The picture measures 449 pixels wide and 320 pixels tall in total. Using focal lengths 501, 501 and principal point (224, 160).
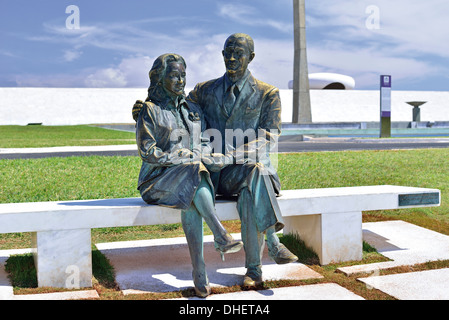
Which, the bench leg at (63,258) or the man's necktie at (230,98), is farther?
the man's necktie at (230,98)

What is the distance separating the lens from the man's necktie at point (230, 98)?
4.02 metres

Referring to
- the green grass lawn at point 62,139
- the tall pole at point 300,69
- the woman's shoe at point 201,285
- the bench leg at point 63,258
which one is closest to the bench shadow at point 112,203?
the bench leg at point 63,258

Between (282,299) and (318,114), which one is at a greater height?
(318,114)

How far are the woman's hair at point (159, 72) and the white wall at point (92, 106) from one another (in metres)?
37.7

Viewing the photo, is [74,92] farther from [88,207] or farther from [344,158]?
[88,207]

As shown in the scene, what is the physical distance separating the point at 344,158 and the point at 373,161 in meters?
0.75

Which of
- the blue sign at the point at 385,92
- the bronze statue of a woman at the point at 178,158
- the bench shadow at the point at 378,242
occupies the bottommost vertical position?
the bench shadow at the point at 378,242

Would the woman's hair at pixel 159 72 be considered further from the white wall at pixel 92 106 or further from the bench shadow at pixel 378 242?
the white wall at pixel 92 106

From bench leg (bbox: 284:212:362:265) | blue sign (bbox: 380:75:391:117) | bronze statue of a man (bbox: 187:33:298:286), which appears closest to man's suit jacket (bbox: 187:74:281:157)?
bronze statue of a man (bbox: 187:33:298:286)

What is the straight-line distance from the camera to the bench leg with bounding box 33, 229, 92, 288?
145 inches

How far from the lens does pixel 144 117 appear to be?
12.3 ft

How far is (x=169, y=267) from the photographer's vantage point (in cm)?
426

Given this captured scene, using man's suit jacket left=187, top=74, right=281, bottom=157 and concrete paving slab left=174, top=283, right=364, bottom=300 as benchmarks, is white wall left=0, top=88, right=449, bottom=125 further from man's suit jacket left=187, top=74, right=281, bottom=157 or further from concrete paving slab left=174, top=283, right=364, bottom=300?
concrete paving slab left=174, top=283, right=364, bottom=300
